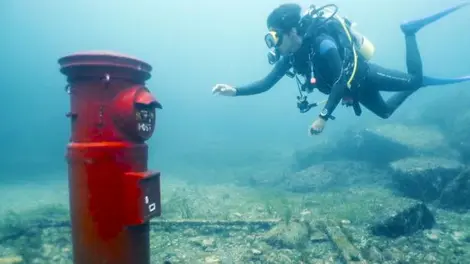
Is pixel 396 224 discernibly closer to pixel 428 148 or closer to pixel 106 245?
pixel 106 245

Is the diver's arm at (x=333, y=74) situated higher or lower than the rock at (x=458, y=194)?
higher

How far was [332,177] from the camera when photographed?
523 inches

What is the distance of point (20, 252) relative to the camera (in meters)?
6.10

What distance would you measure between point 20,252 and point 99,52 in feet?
17.1

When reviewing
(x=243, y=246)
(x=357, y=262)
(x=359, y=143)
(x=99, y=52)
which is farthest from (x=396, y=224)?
(x=359, y=143)

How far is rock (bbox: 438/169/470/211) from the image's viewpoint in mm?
8219

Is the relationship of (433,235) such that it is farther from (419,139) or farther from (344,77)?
(419,139)

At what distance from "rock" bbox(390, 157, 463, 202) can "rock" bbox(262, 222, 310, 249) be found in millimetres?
4736

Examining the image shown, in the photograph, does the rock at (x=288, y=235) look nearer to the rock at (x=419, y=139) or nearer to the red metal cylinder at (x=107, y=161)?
the red metal cylinder at (x=107, y=161)

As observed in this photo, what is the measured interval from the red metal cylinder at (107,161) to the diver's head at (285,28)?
112 inches

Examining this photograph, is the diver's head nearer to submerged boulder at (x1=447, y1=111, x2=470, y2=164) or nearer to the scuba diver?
the scuba diver

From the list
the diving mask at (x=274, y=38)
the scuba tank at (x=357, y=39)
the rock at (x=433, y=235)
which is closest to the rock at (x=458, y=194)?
the rock at (x=433, y=235)

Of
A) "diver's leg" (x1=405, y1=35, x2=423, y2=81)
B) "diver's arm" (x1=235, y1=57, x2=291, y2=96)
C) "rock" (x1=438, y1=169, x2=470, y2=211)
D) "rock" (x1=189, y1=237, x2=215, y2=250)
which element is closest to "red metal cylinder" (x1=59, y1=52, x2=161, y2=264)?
"diver's arm" (x1=235, y1=57, x2=291, y2=96)

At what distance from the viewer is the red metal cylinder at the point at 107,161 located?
2586 millimetres
